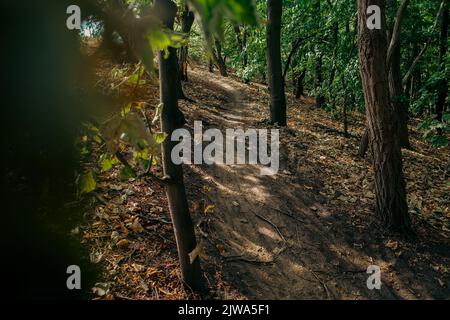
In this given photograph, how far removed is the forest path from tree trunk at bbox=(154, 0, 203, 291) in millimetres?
778

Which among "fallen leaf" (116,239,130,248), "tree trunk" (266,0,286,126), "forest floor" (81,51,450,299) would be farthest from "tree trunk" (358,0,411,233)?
"tree trunk" (266,0,286,126)

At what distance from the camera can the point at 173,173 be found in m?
3.88

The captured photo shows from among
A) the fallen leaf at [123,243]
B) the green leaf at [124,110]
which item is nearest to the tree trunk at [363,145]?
the fallen leaf at [123,243]

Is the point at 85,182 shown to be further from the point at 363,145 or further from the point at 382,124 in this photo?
the point at 363,145

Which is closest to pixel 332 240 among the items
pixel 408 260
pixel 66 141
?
pixel 408 260

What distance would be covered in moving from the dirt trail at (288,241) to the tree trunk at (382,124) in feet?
1.84

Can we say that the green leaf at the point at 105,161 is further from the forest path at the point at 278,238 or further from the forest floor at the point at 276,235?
the forest path at the point at 278,238

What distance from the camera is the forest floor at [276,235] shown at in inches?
179

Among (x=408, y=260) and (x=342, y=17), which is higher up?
(x=342, y=17)

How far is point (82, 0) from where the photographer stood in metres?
1.31

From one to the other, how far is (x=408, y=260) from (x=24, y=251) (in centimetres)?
570
